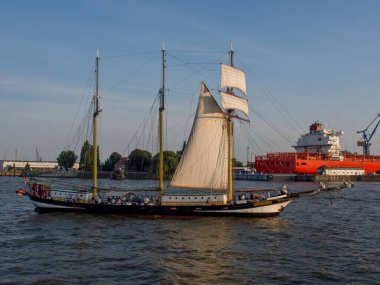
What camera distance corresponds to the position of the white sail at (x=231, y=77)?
49.4 metres

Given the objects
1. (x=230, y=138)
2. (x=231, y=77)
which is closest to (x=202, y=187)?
(x=230, y=138)

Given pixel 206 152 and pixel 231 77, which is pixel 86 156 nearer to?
pixel 206 152

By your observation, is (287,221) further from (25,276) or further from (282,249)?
(25,276)

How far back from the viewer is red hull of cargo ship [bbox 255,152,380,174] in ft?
440

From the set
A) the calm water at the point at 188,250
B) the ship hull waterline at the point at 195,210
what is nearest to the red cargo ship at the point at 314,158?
the calm water at the point at 188,250

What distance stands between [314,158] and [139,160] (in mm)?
67705

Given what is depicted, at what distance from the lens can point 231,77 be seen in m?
50.0

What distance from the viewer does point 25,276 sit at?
23516 millimetres

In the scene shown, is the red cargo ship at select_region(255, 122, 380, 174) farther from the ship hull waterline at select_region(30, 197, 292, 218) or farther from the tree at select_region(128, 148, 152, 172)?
the ship hull waterline at select_region(30, 197, 292, 218)

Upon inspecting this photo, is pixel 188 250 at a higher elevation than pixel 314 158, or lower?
lower

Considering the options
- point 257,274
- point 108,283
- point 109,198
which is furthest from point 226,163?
point 108,283

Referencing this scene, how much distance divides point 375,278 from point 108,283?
575 inches

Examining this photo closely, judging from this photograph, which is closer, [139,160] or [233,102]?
[233,102]

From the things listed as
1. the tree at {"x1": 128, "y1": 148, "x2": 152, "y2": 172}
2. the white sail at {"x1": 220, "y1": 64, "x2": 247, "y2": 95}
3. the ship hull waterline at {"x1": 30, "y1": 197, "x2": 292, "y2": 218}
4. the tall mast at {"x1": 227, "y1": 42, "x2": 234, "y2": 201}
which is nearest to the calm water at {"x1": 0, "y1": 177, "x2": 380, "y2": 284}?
the ship hull waterline at {"x1": 30, "y1": 197, "x2": 292, "y2": 218}
